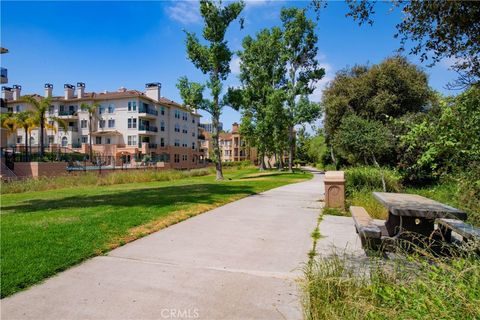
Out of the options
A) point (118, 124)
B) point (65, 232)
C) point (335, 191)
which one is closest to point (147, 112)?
point (118, 124)

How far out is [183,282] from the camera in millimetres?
4211

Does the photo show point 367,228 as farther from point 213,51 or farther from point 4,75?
point 4,75

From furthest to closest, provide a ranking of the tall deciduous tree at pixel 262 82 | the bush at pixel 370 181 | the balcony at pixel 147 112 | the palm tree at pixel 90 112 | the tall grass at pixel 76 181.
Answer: the balcony at pixel 147 112, the palm tree at pixel 90 112, the tall deciduous tree at pixel 262 82, the tall grass at pixel 76 181, the bush at pixel 370 181

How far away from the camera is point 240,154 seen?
97.2 meters

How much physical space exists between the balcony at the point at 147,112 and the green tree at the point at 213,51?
33.6 m

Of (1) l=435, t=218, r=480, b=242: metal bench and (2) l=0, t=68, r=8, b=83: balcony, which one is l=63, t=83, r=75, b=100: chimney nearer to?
(2) l=0, t=68, r=8, b=83: balcony

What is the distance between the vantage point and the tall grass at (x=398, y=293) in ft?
8.53

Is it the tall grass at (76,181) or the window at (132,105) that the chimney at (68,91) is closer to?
the window at (132,105)

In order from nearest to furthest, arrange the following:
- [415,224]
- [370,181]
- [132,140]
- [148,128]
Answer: [415,224] → [370,181] → [132,140] → [148,128]

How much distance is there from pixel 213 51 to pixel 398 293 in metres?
24.9

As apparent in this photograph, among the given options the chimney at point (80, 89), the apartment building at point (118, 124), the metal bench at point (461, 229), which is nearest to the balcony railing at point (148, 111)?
the apartment building at point (118, 124)

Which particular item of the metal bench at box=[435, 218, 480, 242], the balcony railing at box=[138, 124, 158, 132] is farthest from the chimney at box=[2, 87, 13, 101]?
the metal bench at box=[435, 218, 480, 242]

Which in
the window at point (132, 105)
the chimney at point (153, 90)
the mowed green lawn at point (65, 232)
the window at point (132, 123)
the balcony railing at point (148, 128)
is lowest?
the mowed green lawn at point (65, 232)

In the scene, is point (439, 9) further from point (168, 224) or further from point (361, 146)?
point (361, 146)
